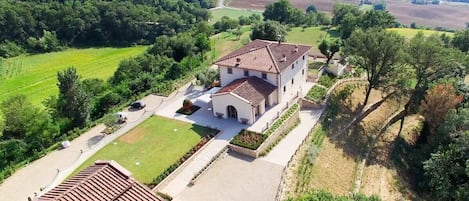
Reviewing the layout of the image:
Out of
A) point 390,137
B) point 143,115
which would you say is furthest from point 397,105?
point 143,115

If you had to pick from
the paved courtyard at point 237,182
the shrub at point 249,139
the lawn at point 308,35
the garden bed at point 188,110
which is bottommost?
the paved courtyard at point 237,182

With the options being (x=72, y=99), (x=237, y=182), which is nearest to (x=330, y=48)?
(x=237, y=182)

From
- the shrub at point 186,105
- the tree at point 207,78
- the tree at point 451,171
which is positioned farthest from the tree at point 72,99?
the tree at point 451,171

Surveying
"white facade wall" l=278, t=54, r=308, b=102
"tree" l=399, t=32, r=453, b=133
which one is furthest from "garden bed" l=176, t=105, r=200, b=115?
"tree" l=399, t=32, r=453, b=133

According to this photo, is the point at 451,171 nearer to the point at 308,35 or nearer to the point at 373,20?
the point at 373,20

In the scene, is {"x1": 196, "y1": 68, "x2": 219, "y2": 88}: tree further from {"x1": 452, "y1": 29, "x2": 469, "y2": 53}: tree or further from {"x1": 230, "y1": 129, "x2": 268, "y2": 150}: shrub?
{"x1": 452, "y1": 29, "x2": 469, "y2": 53}: tree

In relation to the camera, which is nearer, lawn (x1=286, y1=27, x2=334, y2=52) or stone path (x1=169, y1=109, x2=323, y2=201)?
stone path (x1=169, y1=109, x2=323, y2=201)

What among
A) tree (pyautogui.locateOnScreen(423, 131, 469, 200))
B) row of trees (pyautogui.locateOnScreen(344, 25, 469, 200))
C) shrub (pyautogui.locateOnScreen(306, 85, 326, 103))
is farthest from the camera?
shrub (pyautogui.locateOnScreen(306, 85, 326, 103))

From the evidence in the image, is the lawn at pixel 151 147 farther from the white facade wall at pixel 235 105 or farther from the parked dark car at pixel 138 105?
the parked dark car at pixel 138 105
